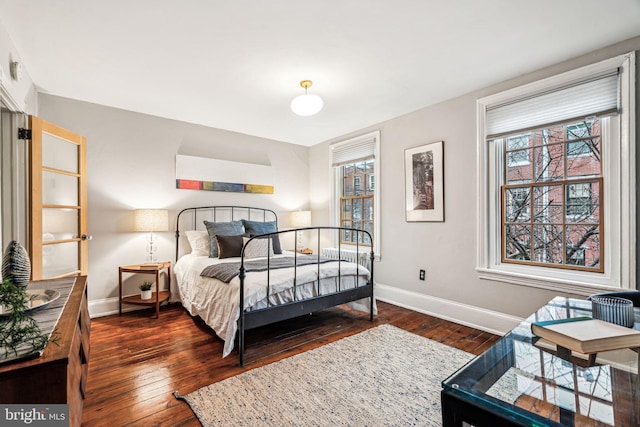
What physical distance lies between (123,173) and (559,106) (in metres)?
4.56

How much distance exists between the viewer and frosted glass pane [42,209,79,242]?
2.63 metres

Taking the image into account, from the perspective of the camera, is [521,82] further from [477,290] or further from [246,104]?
[246,104]

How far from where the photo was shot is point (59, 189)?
280cm

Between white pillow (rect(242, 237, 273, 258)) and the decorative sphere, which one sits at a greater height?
the decorative sphere

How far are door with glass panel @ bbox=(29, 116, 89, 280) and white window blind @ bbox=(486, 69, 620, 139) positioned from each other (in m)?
4.13

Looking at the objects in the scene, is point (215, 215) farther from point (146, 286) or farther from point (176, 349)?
point (176, 349)

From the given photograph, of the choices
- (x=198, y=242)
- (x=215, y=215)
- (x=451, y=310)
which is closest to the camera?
(x=451, y=310)

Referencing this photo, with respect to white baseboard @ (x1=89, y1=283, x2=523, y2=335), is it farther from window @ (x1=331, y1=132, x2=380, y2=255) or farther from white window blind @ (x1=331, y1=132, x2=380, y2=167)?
white window blind @ (x1=331, y1=132, x2=380, y2=167)

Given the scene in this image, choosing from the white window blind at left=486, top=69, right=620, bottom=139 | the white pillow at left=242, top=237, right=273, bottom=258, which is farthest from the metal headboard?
the white window blind at left=486, top=69, right=620, bottom=139

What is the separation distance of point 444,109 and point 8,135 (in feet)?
13.2

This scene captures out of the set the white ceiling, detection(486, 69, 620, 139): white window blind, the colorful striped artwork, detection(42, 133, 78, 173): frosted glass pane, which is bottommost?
the colorful striped artwork

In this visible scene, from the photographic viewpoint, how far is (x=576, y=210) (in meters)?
2.51

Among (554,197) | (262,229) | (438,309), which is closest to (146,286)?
(262,229)

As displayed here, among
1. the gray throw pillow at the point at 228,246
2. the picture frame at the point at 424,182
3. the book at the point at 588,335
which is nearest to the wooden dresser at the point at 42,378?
the book at the point at 588,335
